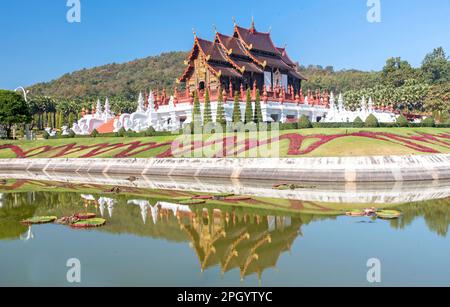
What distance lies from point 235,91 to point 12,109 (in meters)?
42.9

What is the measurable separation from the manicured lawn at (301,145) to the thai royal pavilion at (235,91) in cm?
930

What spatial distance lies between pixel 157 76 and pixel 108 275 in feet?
612

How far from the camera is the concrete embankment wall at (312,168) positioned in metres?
37.8

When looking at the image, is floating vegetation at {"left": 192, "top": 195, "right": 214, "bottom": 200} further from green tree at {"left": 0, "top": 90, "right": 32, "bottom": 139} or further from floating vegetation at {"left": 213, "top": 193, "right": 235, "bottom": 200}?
green tree at {"left": 0, "top": 90, "right": 32, "bottom": 139}

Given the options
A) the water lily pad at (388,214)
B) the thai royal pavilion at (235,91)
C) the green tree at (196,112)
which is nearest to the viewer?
the water lily pad at (388,214)

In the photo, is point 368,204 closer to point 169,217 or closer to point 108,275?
point 169,217

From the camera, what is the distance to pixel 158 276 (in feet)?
47.9

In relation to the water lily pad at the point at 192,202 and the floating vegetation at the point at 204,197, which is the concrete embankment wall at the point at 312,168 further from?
the water lily pad at the point at 192,202

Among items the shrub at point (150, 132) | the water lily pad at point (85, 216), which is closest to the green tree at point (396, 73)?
the shrub at point (150, 132)

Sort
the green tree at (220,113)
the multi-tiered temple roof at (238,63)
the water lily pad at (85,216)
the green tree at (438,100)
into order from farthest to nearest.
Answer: the green tree at (438,100) < the multi-tiered temple roof at (238,63) < the green tree at (220,113) < the water lily pad at (85,216)

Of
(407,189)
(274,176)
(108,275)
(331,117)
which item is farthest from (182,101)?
(108,275)

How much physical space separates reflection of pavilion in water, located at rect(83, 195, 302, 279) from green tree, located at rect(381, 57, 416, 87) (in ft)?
389

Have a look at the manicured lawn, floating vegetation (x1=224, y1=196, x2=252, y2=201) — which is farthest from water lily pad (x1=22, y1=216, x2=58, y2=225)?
the manicured lawn

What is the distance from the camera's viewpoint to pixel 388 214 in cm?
2320
